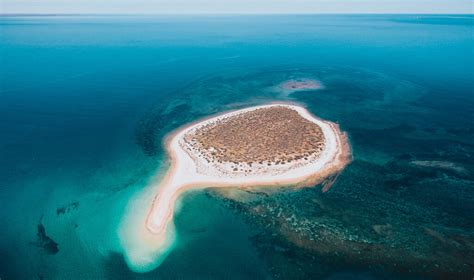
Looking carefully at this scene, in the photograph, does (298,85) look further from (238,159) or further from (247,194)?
(247,194)

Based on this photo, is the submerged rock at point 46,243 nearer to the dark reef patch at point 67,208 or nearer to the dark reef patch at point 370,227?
the dark reef patch at point 67,208

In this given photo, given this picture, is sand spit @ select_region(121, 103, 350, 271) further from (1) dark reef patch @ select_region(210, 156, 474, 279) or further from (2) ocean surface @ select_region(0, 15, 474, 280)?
(1) dark reef patch @ select_region(210, 156, 474, 279)

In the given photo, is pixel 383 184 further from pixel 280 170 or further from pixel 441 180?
pixel 280 170

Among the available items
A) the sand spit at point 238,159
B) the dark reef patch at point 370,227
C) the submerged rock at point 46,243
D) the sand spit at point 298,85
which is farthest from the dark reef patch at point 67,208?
the sand spit at point 298,85

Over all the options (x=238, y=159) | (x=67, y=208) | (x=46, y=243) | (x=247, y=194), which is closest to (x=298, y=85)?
(x=238, y=159)

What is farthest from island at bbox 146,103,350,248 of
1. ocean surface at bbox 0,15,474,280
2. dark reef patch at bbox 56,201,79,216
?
dark reef patch at bbox 56,201,79,216

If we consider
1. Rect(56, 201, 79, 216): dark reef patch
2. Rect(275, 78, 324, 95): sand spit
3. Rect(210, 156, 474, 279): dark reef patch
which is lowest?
Rect(56, 201, 79, 216): dark reef patch

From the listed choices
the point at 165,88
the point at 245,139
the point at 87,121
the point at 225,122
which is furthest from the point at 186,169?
the point at 165,88
